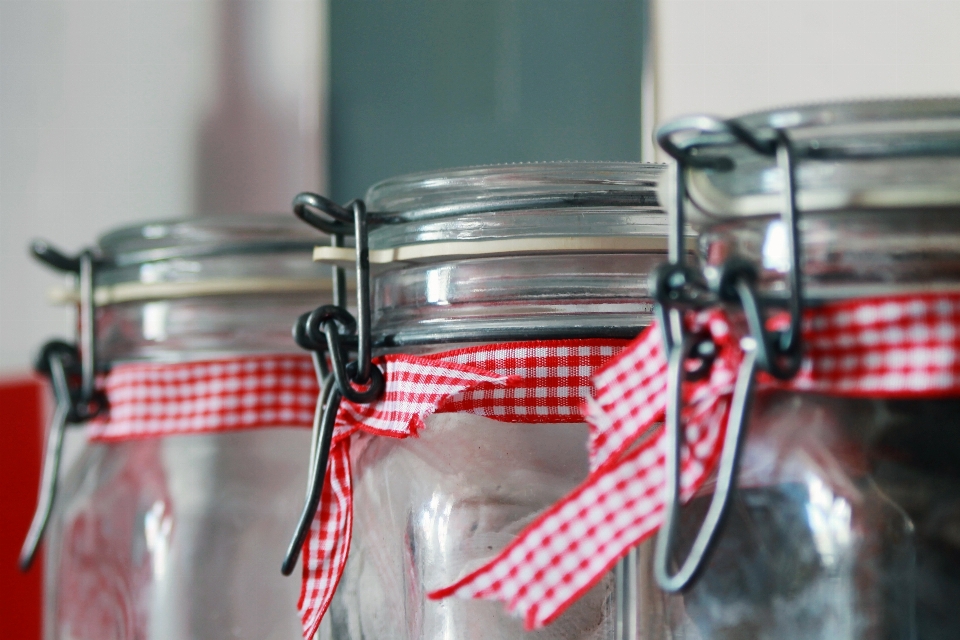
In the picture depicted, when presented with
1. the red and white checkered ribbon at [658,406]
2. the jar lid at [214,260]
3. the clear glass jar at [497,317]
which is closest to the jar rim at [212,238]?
the jar lid at [214,260]

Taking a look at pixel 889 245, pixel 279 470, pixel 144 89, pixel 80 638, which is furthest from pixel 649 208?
pixel 144 89

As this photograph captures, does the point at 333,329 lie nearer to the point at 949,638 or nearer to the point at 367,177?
the point at 949,638

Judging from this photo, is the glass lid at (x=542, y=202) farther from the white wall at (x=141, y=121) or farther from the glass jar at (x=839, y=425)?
the white wall at (x=141, y=121)

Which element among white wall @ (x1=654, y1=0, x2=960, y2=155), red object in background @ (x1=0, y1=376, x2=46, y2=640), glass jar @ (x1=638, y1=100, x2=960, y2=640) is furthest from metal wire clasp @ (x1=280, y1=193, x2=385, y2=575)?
red object in background @ (x1=0, y1=376, x2=46, y2=640)

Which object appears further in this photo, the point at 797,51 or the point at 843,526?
the point at 797,51

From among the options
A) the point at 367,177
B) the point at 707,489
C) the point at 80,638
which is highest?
the point at 367,177

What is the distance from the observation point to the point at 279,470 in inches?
18.7

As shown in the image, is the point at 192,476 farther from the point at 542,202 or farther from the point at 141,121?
the point at 141,121

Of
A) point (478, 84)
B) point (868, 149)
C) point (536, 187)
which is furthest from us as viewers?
point (478, 84)

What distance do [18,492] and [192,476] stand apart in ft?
0.89

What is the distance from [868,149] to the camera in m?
0.24

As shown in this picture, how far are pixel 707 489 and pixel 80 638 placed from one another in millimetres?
350

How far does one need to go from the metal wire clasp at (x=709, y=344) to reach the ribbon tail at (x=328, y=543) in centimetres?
14

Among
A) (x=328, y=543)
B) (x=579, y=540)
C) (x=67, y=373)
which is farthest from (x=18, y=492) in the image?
(x=579, y=540)
